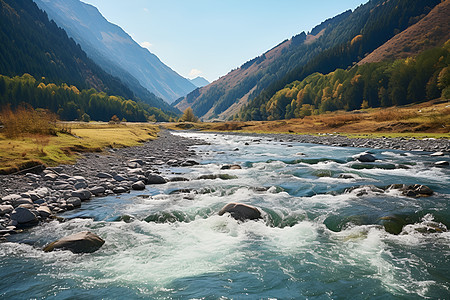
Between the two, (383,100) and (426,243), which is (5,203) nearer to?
(426,243)

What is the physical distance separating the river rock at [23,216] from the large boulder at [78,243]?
85.7 inches

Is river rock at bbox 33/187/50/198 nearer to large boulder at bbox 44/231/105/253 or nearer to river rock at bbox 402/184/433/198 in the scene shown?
large boulder at bbox 44/231/105/253

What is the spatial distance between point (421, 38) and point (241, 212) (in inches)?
7891

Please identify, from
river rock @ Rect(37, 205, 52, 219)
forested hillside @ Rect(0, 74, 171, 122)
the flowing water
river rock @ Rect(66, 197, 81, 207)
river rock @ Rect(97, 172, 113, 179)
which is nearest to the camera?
the flowing water

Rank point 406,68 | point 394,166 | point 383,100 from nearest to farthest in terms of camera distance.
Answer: point 394,166
point 406,68
point 383,100

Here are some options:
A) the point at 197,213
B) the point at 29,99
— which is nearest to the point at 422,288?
the point at 197,213

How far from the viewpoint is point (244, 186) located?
571 inches

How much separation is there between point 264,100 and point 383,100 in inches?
3845

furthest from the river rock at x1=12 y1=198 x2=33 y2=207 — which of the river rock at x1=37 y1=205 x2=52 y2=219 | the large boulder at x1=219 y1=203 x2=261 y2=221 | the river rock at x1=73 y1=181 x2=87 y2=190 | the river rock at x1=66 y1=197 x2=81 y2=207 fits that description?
the large boulder at x1=219 y1=203 x2=261 y2=221

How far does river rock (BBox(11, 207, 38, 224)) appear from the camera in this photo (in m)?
8.69

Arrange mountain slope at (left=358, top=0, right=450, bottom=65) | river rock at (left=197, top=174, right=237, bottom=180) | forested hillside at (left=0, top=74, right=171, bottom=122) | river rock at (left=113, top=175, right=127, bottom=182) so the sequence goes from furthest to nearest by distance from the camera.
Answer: mountain slope at (left=358, top=0, right=450, bottom=65) → forested hillside at (left=0, top=74, right=171, bottom=122) → river rock at (left=197, top=174, right=237, bottom=180) → river rock at (left=113, top=175, right=127, bottom=182)

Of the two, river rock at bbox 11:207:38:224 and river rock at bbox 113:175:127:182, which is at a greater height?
river rock at bbox 11:207:38:224

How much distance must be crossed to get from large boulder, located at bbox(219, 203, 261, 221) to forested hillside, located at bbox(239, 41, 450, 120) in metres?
84.6

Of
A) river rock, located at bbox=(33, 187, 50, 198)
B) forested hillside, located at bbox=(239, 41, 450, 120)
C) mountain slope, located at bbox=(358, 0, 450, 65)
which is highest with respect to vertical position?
mountain slope, located at bbox=(358, 0, 450, 65)
